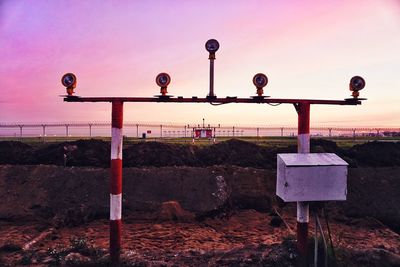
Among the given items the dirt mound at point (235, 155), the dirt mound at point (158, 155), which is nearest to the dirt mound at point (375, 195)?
the dirt mound at point (235, 155)

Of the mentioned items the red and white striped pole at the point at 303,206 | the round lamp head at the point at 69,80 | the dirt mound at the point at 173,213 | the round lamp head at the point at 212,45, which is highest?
the round lamp head at the point at 212,45

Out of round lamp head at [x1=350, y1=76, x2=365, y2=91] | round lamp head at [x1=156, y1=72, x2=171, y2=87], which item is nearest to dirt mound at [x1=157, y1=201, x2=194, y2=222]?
round lamp head at [x1=156, y1=72, x2=171, y2=87]

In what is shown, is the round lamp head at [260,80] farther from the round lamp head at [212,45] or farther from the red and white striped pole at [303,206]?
the round lamp head at [212,45]

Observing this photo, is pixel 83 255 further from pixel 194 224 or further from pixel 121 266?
pixel 194 224

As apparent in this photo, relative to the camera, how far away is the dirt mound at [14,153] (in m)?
17.5

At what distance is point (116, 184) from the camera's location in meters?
6.93

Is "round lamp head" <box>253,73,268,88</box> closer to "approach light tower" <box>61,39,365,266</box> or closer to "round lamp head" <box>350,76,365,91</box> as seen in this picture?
"approach light tower" <box>61,39,365,266</box>

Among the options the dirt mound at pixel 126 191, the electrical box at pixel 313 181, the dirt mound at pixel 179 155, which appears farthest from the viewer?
the dirt mound at pixel 179 155

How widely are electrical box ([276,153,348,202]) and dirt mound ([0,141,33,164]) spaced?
15858mm

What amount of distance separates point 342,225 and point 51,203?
10.8 m

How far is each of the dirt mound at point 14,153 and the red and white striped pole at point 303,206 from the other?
15.6 meters

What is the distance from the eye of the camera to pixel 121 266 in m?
6.76

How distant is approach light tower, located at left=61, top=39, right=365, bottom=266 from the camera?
6.92 metres

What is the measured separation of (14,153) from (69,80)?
14.1m
